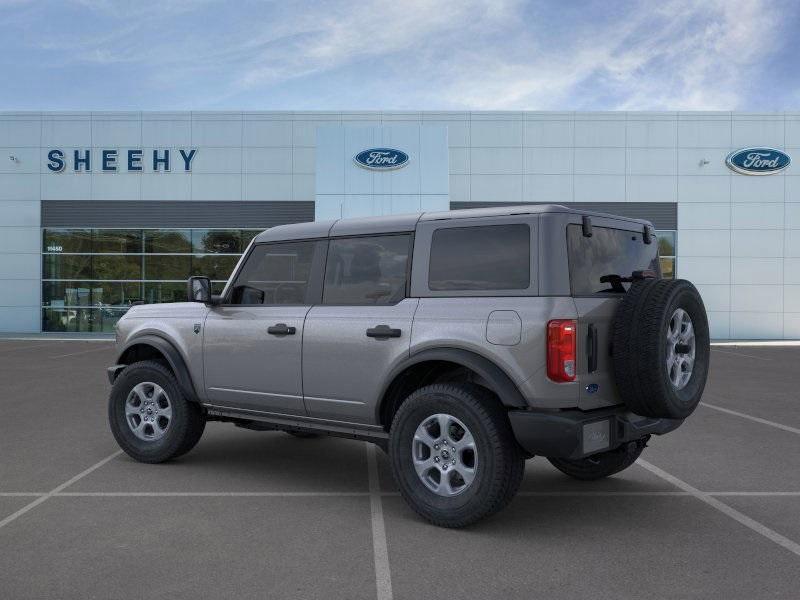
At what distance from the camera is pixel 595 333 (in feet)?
13.8

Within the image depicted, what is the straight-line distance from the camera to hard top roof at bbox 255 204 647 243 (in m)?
4.47

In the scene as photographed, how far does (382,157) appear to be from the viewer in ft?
82.8

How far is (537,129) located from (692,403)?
23360 mm

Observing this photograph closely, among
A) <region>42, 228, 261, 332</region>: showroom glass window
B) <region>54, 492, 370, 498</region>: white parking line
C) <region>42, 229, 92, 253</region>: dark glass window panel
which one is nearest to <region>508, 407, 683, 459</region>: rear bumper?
<region>54, 492, 370, 498</region>: white parking line

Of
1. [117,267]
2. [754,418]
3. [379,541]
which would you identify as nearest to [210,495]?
[379,541]

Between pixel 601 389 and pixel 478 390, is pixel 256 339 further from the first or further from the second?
pixel 601 389

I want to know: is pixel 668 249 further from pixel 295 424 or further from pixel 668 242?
pixel 295 424

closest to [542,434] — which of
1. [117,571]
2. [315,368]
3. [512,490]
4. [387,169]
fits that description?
[512,490]

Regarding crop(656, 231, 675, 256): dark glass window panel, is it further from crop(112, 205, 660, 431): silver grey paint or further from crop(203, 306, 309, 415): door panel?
crop(203, 306, 309, 415): door panel

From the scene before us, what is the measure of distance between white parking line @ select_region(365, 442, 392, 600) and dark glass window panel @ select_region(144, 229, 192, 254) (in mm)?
22210

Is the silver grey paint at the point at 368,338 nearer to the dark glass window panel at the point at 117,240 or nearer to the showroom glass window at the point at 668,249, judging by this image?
the dark glass window panel at the point at 117,240

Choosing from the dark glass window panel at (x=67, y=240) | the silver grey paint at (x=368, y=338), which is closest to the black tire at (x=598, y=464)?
the silver grey paint at (x=368, y=338)

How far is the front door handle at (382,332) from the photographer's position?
4.71 metres

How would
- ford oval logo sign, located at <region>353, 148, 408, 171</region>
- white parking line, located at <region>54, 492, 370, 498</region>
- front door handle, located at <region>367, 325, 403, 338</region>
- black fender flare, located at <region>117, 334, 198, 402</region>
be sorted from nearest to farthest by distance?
front door handle, located at <region>367, 325, 403, 338</region> < white parking line, located at <region>54, 492, 370, 498</region> < black fender flare, located at <region>117, 334, 198, 402</region> < ford oval logo sign, located at <region>353, 148, 408, 171</region>
